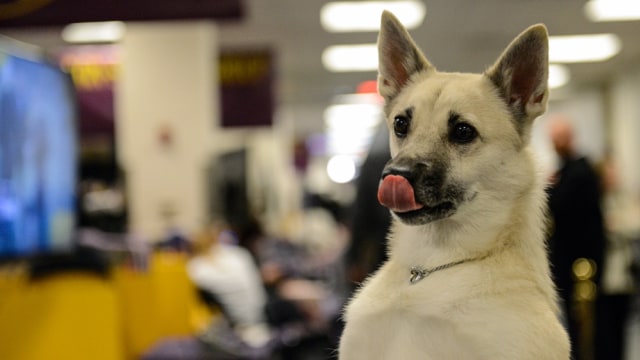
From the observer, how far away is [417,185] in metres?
1.22

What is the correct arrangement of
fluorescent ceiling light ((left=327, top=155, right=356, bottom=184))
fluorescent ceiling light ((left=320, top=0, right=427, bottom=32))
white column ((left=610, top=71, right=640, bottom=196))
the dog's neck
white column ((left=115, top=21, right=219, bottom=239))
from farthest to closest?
fluorescent ceiling light ((left=327, top=155, right=356, bottom=184)), white column ((left=610, top=71, right=640, bottom=196)), fluorescent ceiling light ((left=320, top=0, right=427, bottom=32)), white column ((left=115, top=21, right=219, bottom=239)), the dog's neck

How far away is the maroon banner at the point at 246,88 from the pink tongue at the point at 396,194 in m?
8.90

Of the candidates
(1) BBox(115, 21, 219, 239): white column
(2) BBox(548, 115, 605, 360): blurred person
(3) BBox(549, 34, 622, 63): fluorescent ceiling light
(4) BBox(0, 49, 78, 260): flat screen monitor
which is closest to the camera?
(4) BBox(0, 49, 78, 260): flat screen monitor

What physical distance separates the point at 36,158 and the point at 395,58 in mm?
1823

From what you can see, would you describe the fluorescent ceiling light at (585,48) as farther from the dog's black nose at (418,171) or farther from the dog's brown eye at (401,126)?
the dog's black nose at (418,171)

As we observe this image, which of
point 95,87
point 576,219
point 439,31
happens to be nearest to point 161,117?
point 95,87

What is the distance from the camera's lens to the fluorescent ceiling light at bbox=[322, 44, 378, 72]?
1209 centimetres

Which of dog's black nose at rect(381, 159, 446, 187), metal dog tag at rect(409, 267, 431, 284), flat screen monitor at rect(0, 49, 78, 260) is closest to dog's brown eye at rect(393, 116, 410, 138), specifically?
dog's black nose at rect(381, 159, 446, 187)

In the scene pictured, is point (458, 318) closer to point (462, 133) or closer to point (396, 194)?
point (396, 194)

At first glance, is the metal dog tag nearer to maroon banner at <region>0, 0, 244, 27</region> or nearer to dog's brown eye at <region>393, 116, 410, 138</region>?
dog's brown eye at <region>393, 116, 410, 138</region>

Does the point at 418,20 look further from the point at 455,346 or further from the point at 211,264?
the point at 455,346

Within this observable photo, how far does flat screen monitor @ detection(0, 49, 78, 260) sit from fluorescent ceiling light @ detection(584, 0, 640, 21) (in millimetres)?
7800

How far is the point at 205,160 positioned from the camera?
8.27 metres

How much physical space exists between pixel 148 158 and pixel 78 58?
262 centimetres
